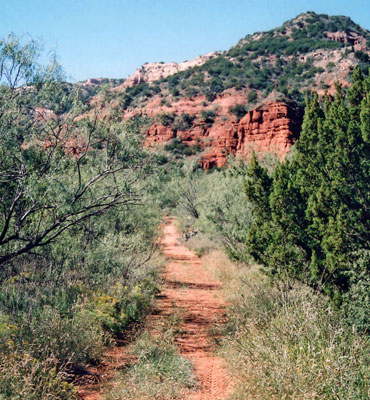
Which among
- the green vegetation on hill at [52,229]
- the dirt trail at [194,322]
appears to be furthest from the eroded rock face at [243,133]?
the green vegetation on hill at [52,229]

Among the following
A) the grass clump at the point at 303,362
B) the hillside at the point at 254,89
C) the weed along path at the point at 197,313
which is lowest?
the weed along path at the point at 197,313

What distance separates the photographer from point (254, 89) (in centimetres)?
4822

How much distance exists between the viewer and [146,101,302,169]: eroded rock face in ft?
127

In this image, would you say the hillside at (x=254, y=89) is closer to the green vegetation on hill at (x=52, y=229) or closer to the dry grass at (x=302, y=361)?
the green vegetation on hill at (x=52, y=229)

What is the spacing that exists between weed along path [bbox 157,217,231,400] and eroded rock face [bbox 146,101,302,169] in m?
22.2

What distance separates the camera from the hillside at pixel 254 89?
134 feet

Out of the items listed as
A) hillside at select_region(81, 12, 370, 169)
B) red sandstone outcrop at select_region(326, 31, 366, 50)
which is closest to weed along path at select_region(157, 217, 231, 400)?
hillside at select_region(81, 12, 370, 169)

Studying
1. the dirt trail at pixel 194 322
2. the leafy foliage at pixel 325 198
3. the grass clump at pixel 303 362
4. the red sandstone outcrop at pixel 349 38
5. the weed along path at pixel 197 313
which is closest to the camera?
the grass clump at pixel 303 362

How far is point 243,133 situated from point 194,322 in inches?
1448

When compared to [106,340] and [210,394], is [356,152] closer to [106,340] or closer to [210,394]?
[210,394]

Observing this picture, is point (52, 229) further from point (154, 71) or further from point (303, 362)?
point (154, 71)

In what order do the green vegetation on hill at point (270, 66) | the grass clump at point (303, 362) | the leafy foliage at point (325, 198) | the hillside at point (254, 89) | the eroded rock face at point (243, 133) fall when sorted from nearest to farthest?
the grass clump at point (303, 362)
the leafy foliage at point (325, 198)
the eroded rock face at point (243, 133)
the hillside at point (254, 89)
the green vegetation on hill at point (270, 66)

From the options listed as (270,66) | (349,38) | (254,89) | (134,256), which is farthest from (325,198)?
(349,38)

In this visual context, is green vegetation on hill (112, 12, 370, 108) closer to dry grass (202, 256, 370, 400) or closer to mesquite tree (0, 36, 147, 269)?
mesquite tree (0, 36, 147, 269)
